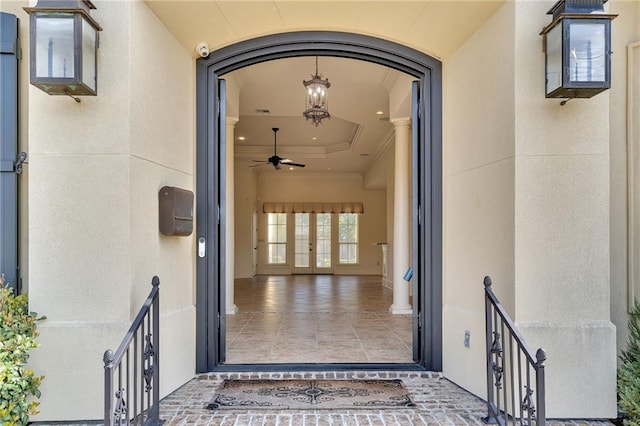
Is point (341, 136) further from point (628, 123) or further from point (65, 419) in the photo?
point (65, 419)

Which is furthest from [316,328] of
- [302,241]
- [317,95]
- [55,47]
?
[302,241]

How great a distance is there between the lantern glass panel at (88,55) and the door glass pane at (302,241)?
34.6 ft

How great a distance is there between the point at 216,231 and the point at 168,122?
928 mm

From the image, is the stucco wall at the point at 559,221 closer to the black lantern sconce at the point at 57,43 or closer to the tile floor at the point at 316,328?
the tile floor at the point at 316,328

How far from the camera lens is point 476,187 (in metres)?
3.01

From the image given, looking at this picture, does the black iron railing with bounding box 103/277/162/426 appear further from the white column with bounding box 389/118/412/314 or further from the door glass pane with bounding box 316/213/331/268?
the door glass pane with bounding box 316/213/331/268

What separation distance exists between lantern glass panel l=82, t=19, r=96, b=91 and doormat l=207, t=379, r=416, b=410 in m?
2.15

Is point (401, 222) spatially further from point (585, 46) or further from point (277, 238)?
point (277, 238)

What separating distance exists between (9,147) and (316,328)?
11.3 ft

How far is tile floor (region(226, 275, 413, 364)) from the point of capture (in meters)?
3.74

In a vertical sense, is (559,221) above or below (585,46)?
below

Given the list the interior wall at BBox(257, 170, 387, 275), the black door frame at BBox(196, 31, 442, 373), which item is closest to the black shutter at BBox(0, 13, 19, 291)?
the black door frame at BBox(196, 31, 442, 373)

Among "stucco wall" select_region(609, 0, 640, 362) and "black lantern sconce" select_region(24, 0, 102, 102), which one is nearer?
"black lantern sconce" select_region(24, 0, 102, 102)

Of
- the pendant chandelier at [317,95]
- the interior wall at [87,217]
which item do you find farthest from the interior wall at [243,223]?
the interior wall at [87,217]
